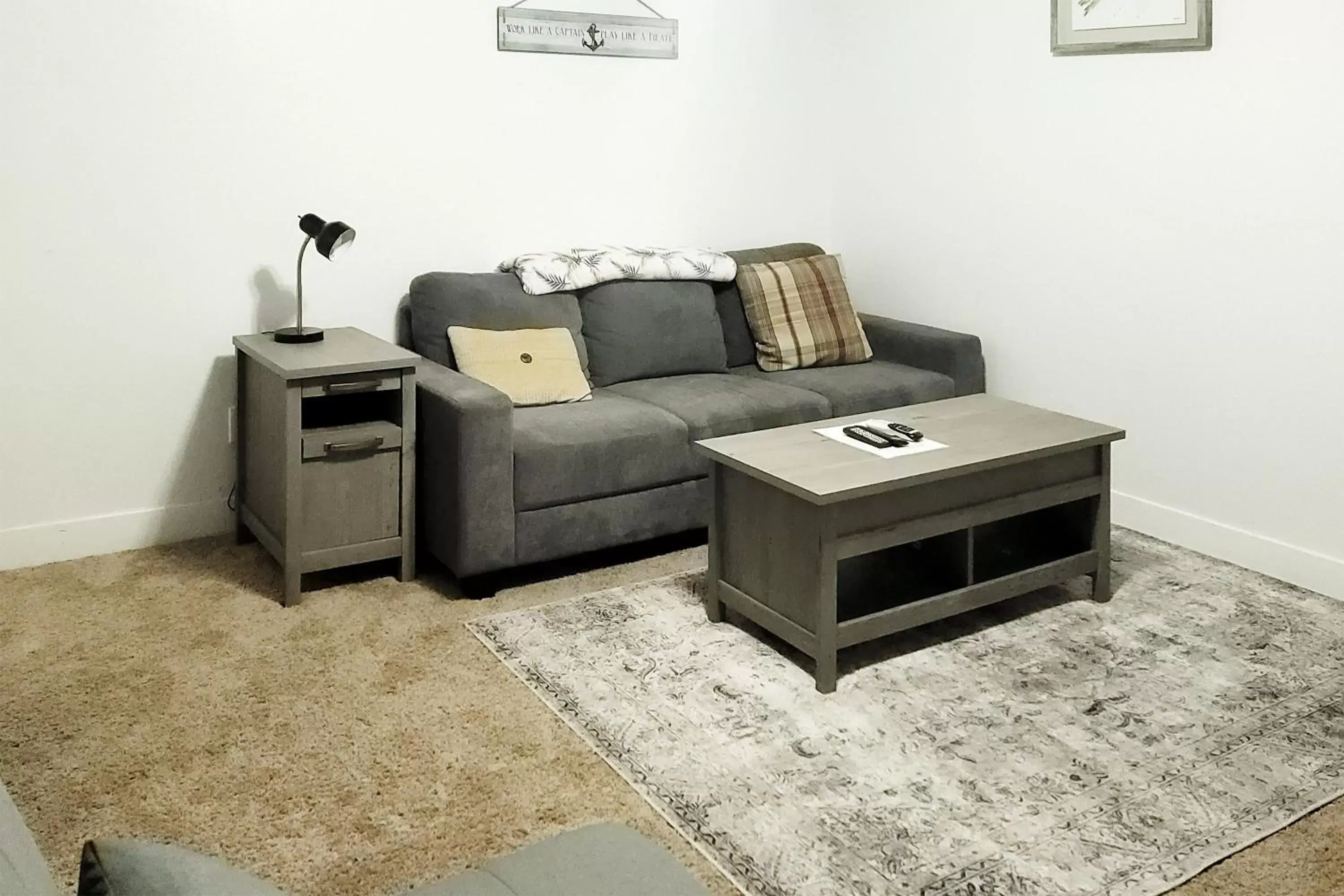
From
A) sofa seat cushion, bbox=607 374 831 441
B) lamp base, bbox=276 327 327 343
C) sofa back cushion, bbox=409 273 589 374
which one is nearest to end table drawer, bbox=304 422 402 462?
lamp base, bbox=276 327 327 343

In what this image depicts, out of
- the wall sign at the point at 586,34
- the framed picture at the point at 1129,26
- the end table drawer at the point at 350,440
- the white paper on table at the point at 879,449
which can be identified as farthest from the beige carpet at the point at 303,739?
the framed picture at the point at 1129,26

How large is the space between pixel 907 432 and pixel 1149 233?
4.04 feet

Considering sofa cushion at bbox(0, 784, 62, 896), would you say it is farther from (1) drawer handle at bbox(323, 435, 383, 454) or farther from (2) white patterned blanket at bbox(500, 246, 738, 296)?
(2) white patterned blanket at bbox(500, 246, 738, 296)

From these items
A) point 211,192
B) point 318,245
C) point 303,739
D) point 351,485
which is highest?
point 211,192

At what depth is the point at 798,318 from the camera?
4246mm

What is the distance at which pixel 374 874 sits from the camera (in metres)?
2.00

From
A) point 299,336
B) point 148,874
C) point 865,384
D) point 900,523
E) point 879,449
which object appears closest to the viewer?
point 148,874

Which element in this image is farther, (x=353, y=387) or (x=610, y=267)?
(x=610, y=267)

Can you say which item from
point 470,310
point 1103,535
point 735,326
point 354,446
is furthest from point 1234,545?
point 354,446

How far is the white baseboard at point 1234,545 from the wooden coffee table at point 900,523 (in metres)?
0.42

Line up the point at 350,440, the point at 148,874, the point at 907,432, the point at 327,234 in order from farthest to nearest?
the point at 327,234 < the point at 350,440 < the point at 907,432 < the point at 148,874

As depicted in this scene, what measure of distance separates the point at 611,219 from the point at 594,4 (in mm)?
746

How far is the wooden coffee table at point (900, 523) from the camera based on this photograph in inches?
106

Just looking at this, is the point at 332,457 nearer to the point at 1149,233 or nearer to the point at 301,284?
the point at 301,284
